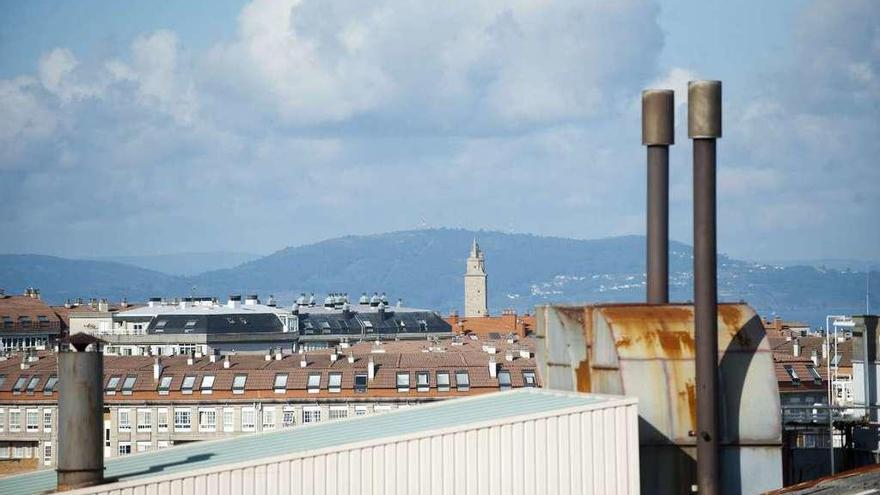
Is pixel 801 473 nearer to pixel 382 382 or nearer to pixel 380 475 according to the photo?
pixel 380 475

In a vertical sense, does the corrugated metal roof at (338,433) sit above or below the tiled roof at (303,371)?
above

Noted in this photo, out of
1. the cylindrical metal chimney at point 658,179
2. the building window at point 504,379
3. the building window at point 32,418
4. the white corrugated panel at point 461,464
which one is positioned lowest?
the building window at point 32,418

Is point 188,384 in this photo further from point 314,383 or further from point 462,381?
point 462,381

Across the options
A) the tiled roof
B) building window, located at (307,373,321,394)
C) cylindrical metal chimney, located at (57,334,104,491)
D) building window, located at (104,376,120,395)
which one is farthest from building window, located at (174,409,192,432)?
cylindrical metal chimney, located at (57,334,104,491)

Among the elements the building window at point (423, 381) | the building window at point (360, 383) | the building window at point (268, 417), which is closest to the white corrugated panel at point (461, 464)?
the building window at point (268, 417)

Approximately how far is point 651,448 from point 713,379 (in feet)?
6.57

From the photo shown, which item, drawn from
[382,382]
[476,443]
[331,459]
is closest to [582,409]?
[476,443]

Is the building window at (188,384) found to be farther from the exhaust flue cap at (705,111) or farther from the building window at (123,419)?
the exhaust flue cap at (705,111)

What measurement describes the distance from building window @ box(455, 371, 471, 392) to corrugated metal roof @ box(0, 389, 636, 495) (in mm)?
81118

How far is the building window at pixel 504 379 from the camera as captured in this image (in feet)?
404

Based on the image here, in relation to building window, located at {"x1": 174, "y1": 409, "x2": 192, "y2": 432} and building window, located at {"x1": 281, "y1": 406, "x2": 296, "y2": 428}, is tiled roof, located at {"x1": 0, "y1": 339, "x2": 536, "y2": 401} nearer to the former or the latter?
building window, located at {"x1": 174, "y1": 409, "x2": 192, "y2": 432}

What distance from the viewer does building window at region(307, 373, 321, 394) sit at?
126m

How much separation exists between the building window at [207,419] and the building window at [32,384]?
1332 centimetres

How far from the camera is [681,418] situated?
38250mm
